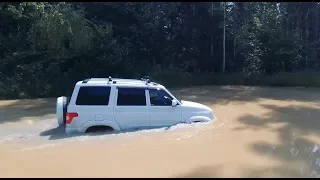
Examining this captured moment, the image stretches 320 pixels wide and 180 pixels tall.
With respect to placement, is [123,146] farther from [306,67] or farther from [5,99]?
[306,67]

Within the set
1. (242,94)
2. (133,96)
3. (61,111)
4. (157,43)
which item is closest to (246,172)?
(133,96)

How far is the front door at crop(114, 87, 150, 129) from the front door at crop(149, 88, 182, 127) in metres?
0.20

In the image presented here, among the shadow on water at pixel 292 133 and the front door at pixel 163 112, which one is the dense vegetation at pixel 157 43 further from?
the front door at pixel 163 112

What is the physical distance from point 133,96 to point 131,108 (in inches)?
12.1

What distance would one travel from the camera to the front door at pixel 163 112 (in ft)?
32.9

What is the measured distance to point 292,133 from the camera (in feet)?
35.0

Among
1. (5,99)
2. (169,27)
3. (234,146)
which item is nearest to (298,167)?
(234,146)

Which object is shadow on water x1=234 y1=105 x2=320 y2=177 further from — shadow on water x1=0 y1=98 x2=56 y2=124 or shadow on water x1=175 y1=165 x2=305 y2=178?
shadow on water x1=0 y1=98 x2=56 y2=124

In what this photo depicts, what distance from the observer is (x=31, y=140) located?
993 centimetres

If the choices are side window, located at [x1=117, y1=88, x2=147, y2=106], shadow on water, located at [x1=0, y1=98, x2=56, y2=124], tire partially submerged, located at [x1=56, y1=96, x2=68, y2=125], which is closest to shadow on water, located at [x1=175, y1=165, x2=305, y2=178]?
side window, located at [x1=117, y1=88, x2=147, y2=106]

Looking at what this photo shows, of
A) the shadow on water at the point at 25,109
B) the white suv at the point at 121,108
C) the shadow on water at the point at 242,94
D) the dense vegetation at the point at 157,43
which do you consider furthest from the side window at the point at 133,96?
the dense vegetation at the point at 157,43

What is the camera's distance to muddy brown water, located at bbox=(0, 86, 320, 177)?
7676 millimetres

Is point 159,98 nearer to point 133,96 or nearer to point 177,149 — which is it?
point 133,96

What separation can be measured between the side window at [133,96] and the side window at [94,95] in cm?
40
